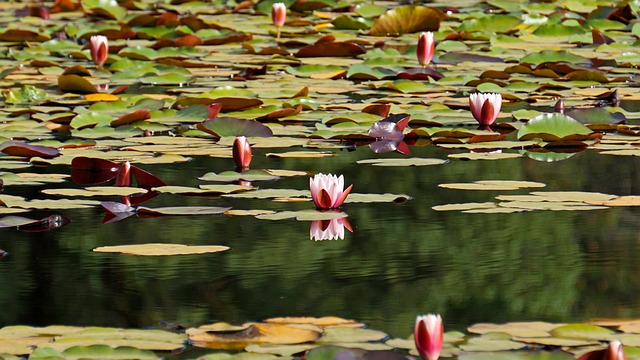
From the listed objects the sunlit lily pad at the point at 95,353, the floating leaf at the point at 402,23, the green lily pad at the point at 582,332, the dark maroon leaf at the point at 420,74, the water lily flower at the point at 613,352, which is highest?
the floating leaf at the point at 402,23

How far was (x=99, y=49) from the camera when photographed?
19.9 feet

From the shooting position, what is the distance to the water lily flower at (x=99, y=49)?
236 inches

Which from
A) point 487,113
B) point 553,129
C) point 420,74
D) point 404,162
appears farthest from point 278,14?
point 404,162

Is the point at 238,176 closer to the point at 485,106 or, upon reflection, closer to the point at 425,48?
the point at 485,106

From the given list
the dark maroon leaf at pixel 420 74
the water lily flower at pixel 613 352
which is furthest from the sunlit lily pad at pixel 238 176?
the dark maroon leaf at pixel 420 74

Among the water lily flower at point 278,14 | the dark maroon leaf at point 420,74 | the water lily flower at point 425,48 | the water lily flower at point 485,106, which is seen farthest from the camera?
the water lily flower at point 278,14

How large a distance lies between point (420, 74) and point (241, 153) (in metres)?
2.11

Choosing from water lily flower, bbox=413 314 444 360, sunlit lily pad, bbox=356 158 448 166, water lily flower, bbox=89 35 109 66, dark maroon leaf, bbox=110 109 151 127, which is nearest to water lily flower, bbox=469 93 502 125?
sunlit lily pad, bbox=356 158 448 166

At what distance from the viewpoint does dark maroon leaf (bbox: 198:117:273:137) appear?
4277 mm

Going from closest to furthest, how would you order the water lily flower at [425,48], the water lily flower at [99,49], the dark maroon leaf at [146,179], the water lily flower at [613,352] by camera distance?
the water lily flower at [613,352]
the dark maroon leaf at [146,179]
the water lily flower at [425,48]
the water lily flower at [99,49]

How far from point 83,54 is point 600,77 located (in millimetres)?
2728

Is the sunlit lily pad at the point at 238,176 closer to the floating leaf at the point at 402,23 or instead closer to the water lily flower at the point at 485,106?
the water lily flower at the point at 485,106

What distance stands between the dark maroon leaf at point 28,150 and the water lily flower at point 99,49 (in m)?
2.13

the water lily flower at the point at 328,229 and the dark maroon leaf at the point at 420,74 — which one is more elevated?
the dark maroon leaf at the point at 420,74
